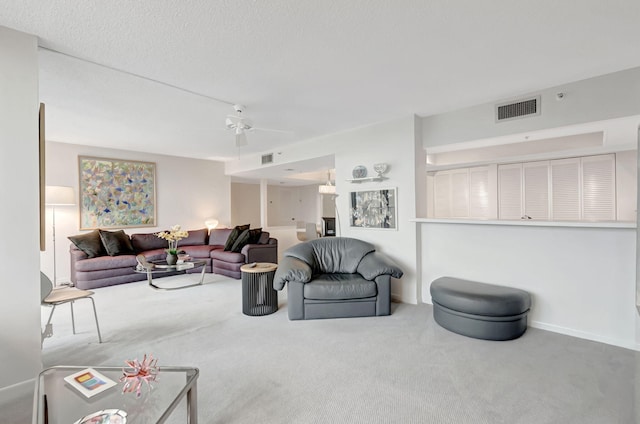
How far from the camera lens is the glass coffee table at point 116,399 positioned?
53.7 inches

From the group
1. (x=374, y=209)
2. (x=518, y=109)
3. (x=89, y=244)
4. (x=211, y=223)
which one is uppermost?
(x=518, y=109)

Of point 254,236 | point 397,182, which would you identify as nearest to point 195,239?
point 254,236

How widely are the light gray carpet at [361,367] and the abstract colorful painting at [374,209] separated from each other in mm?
1272

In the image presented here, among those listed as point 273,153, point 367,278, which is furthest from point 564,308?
point 273,153

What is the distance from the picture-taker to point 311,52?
7.45 feet

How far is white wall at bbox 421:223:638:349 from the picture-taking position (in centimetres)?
266

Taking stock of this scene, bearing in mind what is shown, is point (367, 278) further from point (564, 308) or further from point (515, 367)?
point (564, 308)

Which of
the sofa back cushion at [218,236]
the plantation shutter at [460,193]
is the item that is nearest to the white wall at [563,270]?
the plantation shutter at [460,193]

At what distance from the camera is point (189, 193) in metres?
6.86

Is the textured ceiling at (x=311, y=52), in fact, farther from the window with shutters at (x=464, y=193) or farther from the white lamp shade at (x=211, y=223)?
the white lamp shade at (x=211, y=223)

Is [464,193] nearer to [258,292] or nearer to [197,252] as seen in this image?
[258,292]

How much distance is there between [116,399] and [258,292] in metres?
2.08

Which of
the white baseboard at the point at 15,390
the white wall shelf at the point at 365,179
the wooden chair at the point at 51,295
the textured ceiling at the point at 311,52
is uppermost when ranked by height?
the textured ceiling at the point at 311,52

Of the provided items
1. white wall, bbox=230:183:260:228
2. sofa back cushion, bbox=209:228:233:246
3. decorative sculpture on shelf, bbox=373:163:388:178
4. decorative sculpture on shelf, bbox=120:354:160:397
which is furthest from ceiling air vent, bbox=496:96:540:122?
white wall, bbox=230:183:260:228
